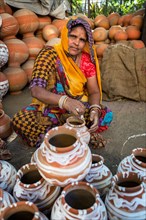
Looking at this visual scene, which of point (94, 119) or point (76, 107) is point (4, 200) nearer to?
point (76, 107)

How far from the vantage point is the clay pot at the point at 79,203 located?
0.94m

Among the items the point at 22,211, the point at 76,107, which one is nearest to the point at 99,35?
the point at 76,107

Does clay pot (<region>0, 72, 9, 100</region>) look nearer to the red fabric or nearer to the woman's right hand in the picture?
the red fabric

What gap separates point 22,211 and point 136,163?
585 mm

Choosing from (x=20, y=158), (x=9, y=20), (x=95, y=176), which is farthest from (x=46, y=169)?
(x=9, y=20)

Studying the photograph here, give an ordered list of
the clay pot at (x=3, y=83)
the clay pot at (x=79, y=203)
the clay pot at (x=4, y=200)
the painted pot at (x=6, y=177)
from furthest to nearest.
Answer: the clay pot at (x=3, y=83) < the painted pot at (x=6, y=177) < the clay pot at (x=4, y=200) < the clay pot at (x=79, y=203)

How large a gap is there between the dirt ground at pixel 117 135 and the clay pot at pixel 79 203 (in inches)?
41.6

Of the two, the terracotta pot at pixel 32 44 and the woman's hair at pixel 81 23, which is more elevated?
the woman's hair at pixel 81 23

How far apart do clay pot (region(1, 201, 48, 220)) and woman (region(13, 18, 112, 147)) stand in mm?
1153

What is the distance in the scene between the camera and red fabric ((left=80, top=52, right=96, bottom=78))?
7.73 feet

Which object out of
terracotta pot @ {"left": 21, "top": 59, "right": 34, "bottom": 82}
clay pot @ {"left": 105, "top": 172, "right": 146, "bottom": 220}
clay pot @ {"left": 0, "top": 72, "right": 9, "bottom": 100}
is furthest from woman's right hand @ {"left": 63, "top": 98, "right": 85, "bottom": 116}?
terracotta pot @ {"left": 21, "top": 59, "right": 34, "bottom": 82}

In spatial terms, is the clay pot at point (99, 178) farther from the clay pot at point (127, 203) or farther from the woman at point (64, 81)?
the woman at point (64, 81)

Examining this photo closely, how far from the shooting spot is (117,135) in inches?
107

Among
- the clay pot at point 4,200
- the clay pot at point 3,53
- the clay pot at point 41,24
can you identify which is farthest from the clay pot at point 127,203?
the clay pot at point 41,24
